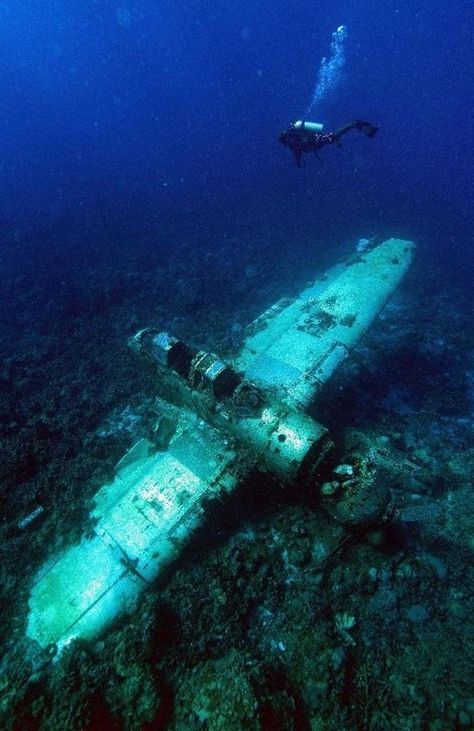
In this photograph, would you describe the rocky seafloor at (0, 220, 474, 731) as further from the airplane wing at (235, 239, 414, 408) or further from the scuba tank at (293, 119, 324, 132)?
the scuba tank at (293, 119, 324, 132)

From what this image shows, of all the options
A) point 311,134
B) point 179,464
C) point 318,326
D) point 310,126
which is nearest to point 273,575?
point 179,464

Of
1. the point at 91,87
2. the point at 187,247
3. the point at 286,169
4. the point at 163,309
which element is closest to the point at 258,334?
the point at 163,309

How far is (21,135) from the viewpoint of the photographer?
7419 cm

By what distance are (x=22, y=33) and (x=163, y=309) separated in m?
142

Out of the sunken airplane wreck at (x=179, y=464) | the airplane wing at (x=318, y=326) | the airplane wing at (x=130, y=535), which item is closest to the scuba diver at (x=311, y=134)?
the airplane wing at (x=318, y=326)

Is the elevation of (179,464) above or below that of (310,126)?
below

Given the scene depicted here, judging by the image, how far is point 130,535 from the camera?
4902mm

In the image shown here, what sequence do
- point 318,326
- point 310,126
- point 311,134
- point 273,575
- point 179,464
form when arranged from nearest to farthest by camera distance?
point 273,575
point 179,464
point 318,326
point 310,126
point 311,134

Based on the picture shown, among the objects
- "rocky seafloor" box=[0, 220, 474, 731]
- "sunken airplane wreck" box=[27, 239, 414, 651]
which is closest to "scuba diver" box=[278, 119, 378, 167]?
"rocky seafloor" box=[0, 220, 474, 731]

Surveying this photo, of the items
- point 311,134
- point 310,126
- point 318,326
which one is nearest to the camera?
point 318,326

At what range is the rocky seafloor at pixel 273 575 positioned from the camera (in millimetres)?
4145

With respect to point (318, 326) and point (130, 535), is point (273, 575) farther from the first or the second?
point (318, 326)

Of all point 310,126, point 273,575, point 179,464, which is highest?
point 310,126

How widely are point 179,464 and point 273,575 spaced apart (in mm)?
2181
